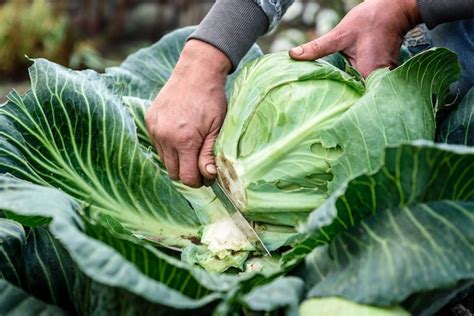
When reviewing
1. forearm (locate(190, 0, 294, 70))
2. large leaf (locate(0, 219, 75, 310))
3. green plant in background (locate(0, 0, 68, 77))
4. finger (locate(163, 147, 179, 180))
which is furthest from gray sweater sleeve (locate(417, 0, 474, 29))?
green plant in background (locate(0, 0, 68, 77))

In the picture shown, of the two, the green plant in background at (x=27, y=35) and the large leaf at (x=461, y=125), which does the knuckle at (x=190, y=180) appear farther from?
the green plant in background at (x=27, y=35)

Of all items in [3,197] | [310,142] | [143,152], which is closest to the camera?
[3,197]

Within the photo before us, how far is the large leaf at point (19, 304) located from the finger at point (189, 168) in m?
0.51

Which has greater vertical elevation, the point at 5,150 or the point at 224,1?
the point at 224,1

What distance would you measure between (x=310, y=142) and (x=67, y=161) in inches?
25.3

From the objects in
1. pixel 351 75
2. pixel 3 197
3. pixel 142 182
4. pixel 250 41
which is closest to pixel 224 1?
pixel 250 41

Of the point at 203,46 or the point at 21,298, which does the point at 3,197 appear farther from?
the point at 203,46

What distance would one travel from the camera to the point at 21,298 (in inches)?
60.6

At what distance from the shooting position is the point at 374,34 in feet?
6.66

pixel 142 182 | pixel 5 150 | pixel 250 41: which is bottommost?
pixel 142 182

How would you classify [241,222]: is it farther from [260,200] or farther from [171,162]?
[171,162]

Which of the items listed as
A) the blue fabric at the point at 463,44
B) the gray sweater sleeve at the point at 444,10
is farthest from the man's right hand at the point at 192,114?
the blue fabric at the point at 463,44

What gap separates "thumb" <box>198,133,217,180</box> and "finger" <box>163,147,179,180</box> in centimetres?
8

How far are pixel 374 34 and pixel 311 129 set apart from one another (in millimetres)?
420
